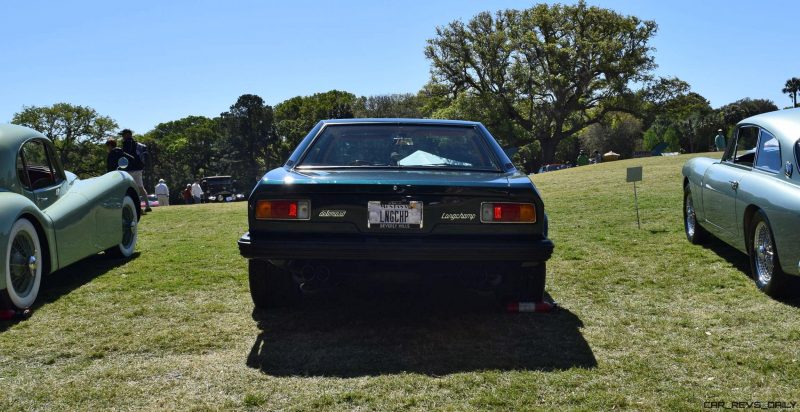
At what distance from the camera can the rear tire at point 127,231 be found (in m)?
7.35

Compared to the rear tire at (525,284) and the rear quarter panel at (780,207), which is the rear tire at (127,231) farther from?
the rear quarter panel at (780,207)

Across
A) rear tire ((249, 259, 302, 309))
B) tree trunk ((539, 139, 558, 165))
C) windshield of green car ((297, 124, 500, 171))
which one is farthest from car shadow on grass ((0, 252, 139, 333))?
tree trunk ((539, 139, 558, 165))

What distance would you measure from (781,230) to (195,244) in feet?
20.9

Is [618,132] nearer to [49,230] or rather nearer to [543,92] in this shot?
[543,92]

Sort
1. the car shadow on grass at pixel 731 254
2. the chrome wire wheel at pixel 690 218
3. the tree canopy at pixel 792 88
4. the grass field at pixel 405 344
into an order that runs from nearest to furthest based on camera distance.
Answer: the grass field at pixel 405 344
the car shadow on grass at pixel 731 254
the chrome wire wheel at pixel 690 218
the tree canopy at pixel 792 88

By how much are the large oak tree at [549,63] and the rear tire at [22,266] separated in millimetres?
42302

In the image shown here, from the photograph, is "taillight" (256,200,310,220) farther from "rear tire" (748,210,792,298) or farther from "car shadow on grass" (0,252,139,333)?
"rear tire" (748,210,792,298)

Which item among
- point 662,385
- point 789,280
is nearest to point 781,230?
point 789,280

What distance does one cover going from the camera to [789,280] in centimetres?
506

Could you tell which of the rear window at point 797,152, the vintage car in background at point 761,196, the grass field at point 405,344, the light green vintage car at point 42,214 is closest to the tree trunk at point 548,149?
the vintage car in background at point 761,196

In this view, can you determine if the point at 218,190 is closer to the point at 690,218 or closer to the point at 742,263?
the point at 690,218

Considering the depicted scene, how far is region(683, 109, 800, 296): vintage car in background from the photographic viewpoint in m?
4.90

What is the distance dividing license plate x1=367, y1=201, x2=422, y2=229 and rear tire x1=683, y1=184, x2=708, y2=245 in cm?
442

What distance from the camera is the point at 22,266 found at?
5102 millimetres
